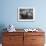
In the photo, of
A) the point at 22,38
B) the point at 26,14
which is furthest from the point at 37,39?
the point at 26,14

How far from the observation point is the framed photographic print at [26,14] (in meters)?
3.94

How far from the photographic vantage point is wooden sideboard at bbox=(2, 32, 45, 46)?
347cm

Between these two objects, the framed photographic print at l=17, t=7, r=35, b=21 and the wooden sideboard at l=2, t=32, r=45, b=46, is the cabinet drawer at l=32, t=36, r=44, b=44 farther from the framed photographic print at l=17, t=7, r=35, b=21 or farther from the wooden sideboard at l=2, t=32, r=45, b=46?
the framed photographic print at l=17, t=7, r=35, b=21

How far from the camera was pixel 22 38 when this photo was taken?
3.47m

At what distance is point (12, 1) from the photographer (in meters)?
3.94

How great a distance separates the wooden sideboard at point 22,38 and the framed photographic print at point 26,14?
64 cm

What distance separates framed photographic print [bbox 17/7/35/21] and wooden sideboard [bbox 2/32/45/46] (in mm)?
638

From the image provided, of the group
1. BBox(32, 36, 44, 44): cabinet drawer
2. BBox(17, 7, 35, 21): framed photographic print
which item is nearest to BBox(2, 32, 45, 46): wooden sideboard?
BBox(32, 36, 44, 44): cabinet drawer

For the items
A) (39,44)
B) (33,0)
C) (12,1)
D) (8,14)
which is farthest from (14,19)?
(39,44)

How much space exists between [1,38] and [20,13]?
3.14 ft

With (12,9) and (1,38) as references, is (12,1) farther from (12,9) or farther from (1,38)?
(1,38)

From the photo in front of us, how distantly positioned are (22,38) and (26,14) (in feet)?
2.80

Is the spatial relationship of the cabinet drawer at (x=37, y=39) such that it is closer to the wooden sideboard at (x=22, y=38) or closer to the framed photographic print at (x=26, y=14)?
the wooden sideboard at (x=22, y=38)

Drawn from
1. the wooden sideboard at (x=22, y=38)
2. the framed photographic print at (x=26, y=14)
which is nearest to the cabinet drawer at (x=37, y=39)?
the wooden sideboard at (x=22, y=38)
